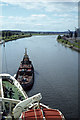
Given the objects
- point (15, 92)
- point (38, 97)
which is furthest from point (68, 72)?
point (38, 97)

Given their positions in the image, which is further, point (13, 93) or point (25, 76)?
point (25, 76)

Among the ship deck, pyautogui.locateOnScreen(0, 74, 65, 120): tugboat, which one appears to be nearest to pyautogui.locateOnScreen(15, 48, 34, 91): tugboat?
the ship deck

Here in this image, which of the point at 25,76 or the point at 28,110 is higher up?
the point at 28,110

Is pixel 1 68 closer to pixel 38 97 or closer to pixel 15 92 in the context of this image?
pixel 15 92

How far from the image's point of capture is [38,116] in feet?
13.9

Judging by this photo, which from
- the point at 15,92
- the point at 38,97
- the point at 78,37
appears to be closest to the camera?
the point at 38,97

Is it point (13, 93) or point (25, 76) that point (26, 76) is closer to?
point (25, 76)

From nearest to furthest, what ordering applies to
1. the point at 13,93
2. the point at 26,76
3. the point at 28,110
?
the point at 28,110 < the point at 13,93 < the point at 26,76

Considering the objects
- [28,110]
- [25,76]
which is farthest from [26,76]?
[28,110]

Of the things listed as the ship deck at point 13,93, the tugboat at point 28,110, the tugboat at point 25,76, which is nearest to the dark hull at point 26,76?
the tugboat at point 25,76

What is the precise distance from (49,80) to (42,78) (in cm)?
77

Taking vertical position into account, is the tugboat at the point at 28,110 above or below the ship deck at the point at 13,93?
above

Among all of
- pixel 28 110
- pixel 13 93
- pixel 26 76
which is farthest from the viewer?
pixel 26 76

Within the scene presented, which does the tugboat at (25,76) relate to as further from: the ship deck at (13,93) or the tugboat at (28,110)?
the tugboat at (28,110)
